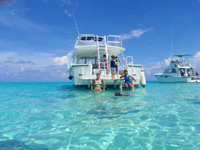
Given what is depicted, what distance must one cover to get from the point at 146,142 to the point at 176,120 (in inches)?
66.5

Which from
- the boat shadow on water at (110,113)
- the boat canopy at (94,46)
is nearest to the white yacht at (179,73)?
the boat canopy at (94,46)

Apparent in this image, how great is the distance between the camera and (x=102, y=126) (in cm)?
349

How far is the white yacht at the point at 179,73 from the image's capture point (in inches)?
1501

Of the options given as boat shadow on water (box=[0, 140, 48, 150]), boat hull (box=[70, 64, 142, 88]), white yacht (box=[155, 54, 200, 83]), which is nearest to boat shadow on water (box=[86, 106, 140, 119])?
boat shadow on water (box=[0, 140, 48, 150])

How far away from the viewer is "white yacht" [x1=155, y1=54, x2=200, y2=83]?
3812 centimetres

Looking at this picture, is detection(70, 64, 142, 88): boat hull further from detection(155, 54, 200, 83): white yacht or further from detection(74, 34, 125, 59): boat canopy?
detection(155, 54, 200, 83): white yacht

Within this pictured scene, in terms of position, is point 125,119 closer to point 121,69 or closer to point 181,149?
point 181,149

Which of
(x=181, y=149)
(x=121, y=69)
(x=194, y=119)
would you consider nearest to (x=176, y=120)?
(x=194, y=119)

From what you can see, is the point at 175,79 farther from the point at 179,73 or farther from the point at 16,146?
the point at 16,146

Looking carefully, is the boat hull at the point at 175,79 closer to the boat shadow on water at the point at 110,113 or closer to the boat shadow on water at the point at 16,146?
the boat shadow on water at the point at 110,113

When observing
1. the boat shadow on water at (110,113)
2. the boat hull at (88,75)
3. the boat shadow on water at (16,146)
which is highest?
the boat hull at (88,75)

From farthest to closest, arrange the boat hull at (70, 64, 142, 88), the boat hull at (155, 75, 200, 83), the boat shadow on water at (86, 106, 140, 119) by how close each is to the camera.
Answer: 1. the boat hull at (155, 75, 200, 83)
2. the boat hull at (70, 64, 142, 88)
3. the boat shadow on water at (86, 106, 140, 119)

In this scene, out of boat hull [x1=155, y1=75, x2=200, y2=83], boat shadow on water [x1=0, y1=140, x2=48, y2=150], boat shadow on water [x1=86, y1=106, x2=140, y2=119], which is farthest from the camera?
boat hull [x1=155, y1=75, x2=200, y2=83]

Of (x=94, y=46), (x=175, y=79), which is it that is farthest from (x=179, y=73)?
(x=94, y=46)
